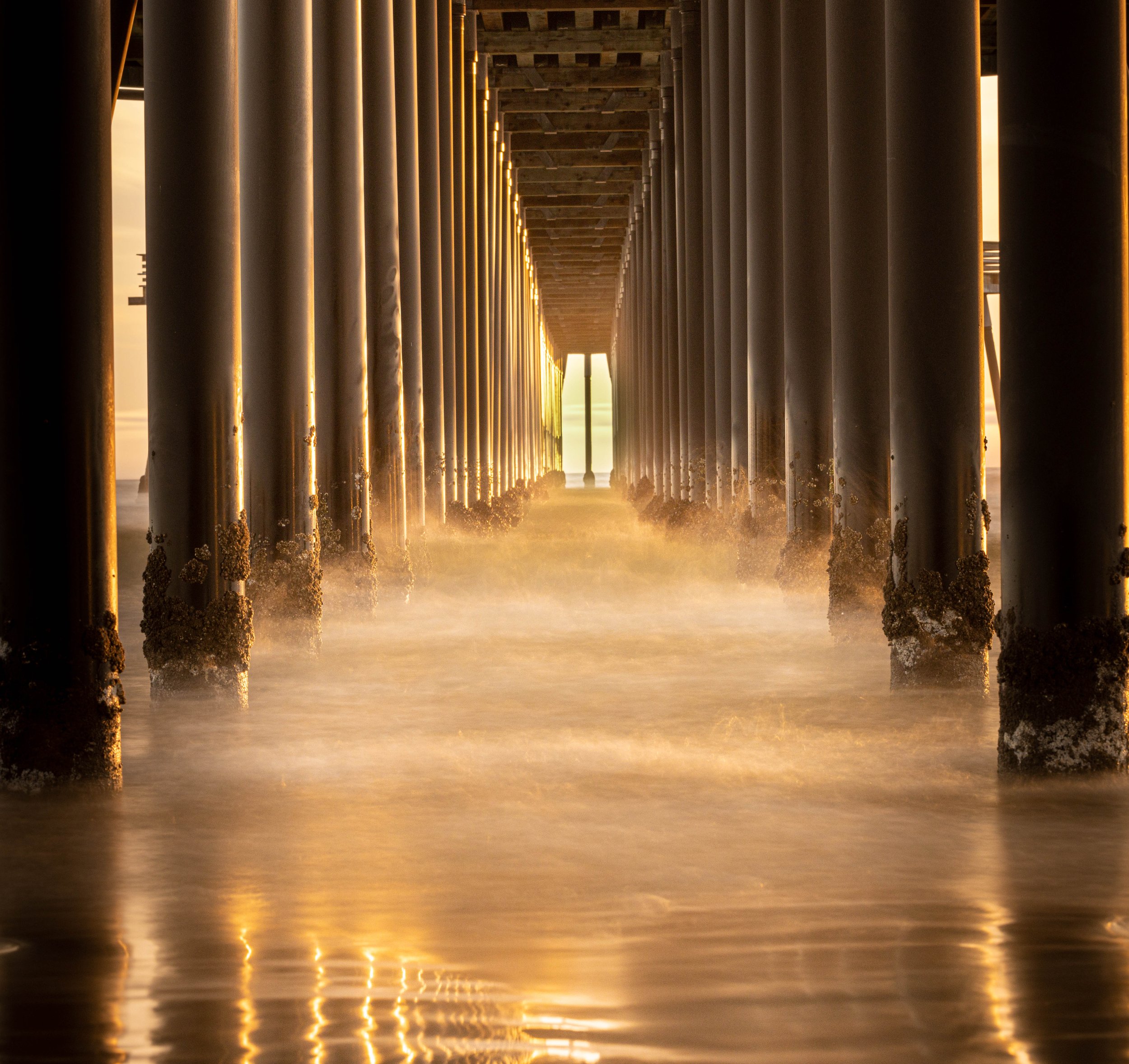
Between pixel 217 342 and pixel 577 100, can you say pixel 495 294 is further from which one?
pixel 217 342

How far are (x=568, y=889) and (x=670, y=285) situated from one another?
23784 millimetres

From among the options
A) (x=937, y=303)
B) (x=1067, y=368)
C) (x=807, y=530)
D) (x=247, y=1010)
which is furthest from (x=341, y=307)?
(x=247, y=1010)

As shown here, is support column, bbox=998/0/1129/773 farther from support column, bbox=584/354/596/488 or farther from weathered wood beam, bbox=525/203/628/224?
support column, bbox=584/354/596/488

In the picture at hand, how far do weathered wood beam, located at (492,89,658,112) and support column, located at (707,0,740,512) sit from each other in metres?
10.0

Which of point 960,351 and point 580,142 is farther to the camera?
point 580,142

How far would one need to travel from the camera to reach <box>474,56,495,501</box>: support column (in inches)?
1032

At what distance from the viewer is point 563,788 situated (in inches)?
196

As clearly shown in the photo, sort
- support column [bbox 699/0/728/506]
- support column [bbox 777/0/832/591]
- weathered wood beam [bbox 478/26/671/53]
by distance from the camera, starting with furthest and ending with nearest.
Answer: weathered wood beam [bbox 478/26/671/53] → support column [bbox 699/0/728/506] → support column [bbox 777/0/832/591]

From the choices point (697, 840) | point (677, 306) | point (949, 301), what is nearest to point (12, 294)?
point (697, 840)

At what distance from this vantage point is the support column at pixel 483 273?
2622 cm

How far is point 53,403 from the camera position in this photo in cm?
477

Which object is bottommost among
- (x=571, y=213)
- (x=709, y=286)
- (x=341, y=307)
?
(x=341, y=307)

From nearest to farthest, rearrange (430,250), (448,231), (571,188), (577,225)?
1. (430,250)
2. (448,231)
3. (571,188)
4. (577,225)

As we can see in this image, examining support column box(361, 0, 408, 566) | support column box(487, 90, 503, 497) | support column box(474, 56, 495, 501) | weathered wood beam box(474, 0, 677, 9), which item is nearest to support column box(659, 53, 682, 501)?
weathered wood beam box(474, 0, 677, 9)
